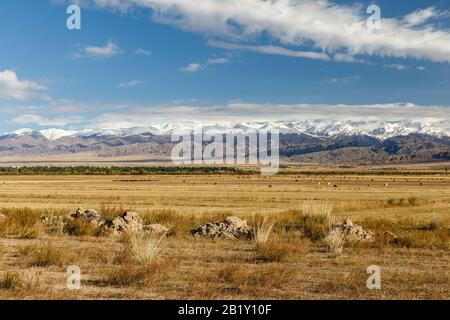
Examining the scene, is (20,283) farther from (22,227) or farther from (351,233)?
(351,233)

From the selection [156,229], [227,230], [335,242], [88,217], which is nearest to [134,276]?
[335,242]

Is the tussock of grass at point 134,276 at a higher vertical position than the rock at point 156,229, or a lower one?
higher

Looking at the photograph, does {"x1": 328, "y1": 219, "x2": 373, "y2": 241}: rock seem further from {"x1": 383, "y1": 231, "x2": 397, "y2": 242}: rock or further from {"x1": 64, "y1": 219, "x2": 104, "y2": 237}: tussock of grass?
{"x1": 64, "y1": 219, "x2": 104, "y2": 237}: tussock of grass

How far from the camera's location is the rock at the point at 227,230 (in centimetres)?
1909

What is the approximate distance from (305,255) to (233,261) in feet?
7.54

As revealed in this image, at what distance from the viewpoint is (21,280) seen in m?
10.6

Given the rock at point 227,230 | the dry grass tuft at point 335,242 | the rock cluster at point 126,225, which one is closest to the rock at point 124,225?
the rock cluster at point 126,225

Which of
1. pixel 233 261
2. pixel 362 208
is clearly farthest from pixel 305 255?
pixel 362 208

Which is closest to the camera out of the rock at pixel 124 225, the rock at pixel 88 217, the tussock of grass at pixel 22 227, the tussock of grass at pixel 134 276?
the tussock of grass at pixel 134 276

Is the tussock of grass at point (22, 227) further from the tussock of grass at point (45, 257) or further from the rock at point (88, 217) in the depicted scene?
the tussock of grass at point (45, 257)

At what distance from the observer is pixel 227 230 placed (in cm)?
1931
